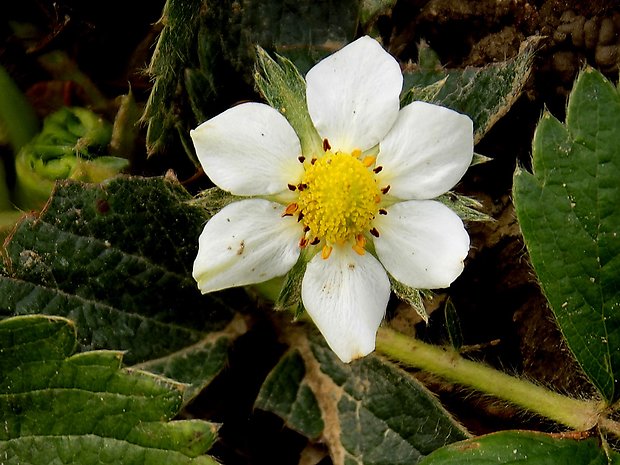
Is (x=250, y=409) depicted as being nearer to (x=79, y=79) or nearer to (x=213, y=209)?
(x=213, y=209)

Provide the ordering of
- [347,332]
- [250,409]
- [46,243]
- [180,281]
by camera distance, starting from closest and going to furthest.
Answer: [347,332], [46,243], [180,281], [250,409]

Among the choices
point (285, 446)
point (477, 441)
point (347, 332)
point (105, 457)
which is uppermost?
point (347, 332)

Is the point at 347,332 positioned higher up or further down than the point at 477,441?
higher up

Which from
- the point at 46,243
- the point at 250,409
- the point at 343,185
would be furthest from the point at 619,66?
the point at 46,243

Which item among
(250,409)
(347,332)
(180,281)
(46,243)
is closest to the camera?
(347,332)

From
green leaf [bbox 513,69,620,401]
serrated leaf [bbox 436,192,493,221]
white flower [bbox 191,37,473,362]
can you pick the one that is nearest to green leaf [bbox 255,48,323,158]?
white flower [bbox 191,37,473,362]

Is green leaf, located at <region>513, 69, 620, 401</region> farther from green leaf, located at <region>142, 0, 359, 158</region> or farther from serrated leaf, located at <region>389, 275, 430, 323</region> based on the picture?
green leaf, located at <region>142, 0, 359, 158</region>

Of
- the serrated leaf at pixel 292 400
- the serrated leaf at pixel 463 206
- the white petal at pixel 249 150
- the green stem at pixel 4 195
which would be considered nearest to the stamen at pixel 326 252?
the white petal at pixel 249 150

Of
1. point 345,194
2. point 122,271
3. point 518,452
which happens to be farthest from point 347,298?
point 122,271
